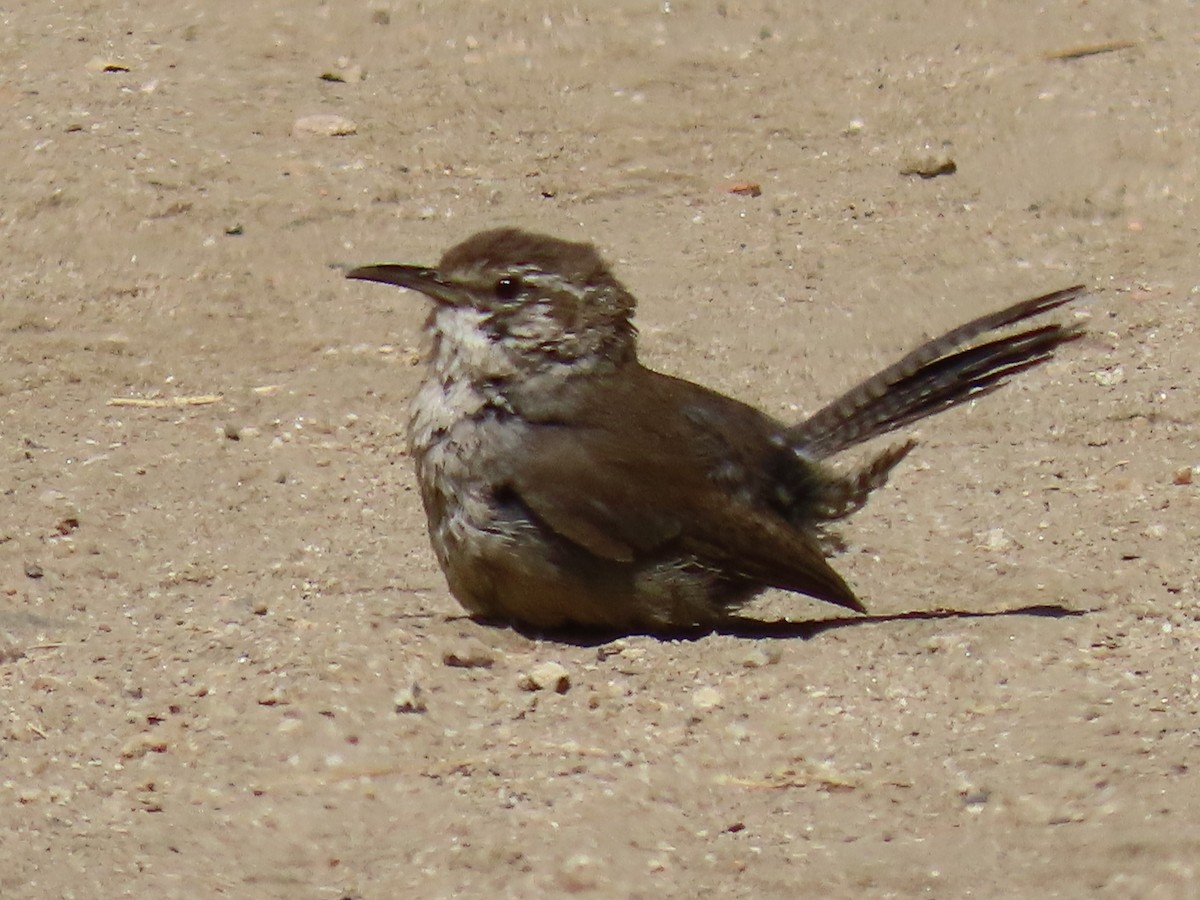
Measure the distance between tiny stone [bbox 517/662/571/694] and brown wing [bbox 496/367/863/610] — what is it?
468 millimetres

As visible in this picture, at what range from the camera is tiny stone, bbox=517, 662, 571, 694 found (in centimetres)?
579

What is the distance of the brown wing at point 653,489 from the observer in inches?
243

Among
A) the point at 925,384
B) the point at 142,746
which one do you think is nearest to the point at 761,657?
the point at 925,384

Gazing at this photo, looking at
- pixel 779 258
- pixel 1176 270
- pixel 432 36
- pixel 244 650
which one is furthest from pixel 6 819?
pixel 432 36

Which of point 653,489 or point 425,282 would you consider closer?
point 653,489

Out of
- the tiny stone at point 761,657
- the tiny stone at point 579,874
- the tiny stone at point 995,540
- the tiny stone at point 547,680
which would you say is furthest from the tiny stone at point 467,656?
the tiny stone at point 995,540

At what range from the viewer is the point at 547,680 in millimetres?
5805

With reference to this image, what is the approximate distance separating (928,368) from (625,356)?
0.98m

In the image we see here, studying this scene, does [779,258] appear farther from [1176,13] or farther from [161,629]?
[161,629]

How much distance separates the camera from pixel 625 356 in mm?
6613

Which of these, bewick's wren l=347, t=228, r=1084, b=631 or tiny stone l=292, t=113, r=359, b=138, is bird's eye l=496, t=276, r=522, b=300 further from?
tiny stone l=292, t=113, r=359, b=138

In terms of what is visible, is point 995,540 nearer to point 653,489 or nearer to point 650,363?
point 653,489

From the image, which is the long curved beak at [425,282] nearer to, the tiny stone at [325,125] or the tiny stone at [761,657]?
the tiny stone at [761,657]

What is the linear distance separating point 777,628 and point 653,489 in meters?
0.68
